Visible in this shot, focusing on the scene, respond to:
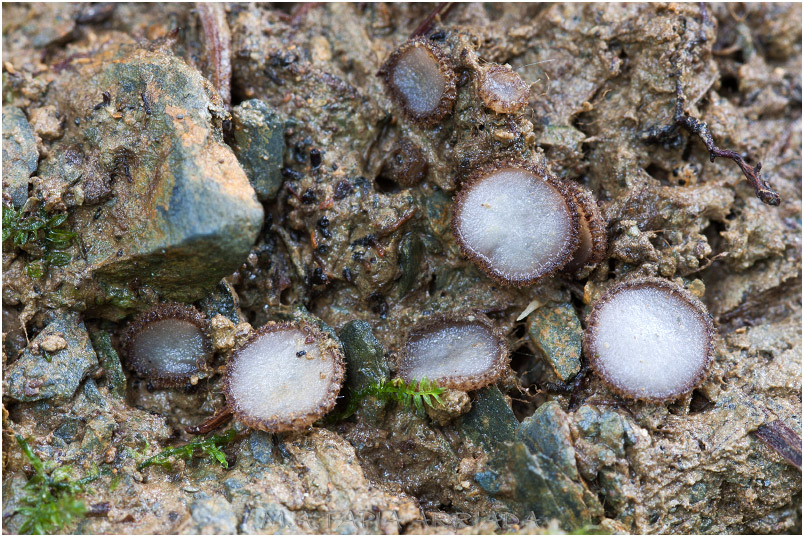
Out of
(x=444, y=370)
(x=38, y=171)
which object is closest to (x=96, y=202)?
(x=38, y=171)

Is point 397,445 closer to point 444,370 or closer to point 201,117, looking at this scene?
point 444,370

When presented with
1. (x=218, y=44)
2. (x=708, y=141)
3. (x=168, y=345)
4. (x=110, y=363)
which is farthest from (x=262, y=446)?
(x=708, y=141)

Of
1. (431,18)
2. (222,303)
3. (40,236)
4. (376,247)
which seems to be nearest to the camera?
(40,236)

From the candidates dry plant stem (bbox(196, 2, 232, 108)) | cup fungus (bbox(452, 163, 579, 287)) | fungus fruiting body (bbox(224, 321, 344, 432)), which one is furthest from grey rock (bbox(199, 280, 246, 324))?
cup fungus (bbox(452, 163, 579, 287))

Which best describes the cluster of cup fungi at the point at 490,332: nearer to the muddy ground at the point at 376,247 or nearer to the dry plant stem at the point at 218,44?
the muddy ground at the point at 376,247

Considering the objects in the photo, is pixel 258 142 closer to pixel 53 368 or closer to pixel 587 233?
pixel 53 368

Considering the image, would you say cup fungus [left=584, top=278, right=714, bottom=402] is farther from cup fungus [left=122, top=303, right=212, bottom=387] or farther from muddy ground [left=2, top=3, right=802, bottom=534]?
cup fungus [left=122, top=303, right=212, bottom=387]

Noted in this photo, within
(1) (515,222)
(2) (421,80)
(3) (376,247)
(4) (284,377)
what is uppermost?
(2) (421,80)
